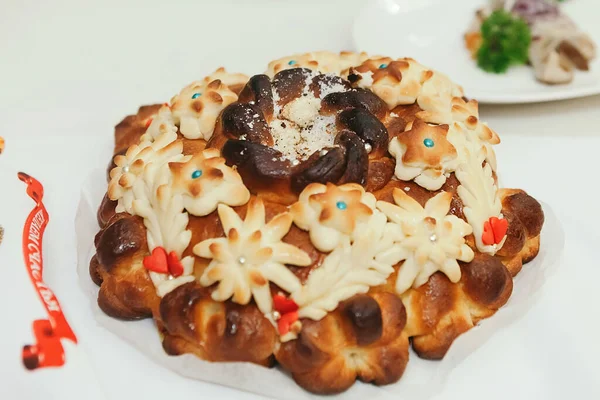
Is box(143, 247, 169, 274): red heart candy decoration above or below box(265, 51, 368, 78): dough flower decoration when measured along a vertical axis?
below

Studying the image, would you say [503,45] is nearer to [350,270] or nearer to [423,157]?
[423,157]

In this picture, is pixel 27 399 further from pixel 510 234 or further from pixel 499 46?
pixel 499 46

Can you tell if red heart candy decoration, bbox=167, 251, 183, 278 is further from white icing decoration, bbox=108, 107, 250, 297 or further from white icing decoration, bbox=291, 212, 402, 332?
white icing decoration, bbox=291, 212, 402, 332

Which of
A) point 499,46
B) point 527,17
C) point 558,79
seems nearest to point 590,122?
point 558,79

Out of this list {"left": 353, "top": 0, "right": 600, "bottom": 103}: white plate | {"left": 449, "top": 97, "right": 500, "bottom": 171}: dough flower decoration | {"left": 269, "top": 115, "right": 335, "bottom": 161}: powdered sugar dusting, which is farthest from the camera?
{"left": 353, "top": 0, "right": 600, "bottom": 103}: white plate

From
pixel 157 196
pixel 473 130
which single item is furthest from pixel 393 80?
pixel 157 196

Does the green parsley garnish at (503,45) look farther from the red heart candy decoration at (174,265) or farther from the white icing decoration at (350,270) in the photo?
the red heart candy decoration at (174,265)

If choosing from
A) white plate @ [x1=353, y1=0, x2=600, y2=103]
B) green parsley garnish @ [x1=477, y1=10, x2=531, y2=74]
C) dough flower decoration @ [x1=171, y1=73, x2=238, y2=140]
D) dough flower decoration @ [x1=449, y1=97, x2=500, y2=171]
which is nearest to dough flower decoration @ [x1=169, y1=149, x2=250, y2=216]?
dough flower decoration @ [x1=171, y1=73, x2=238, y2=140]

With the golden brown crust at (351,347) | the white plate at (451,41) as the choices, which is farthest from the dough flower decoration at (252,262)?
the white plate at (451,41)
